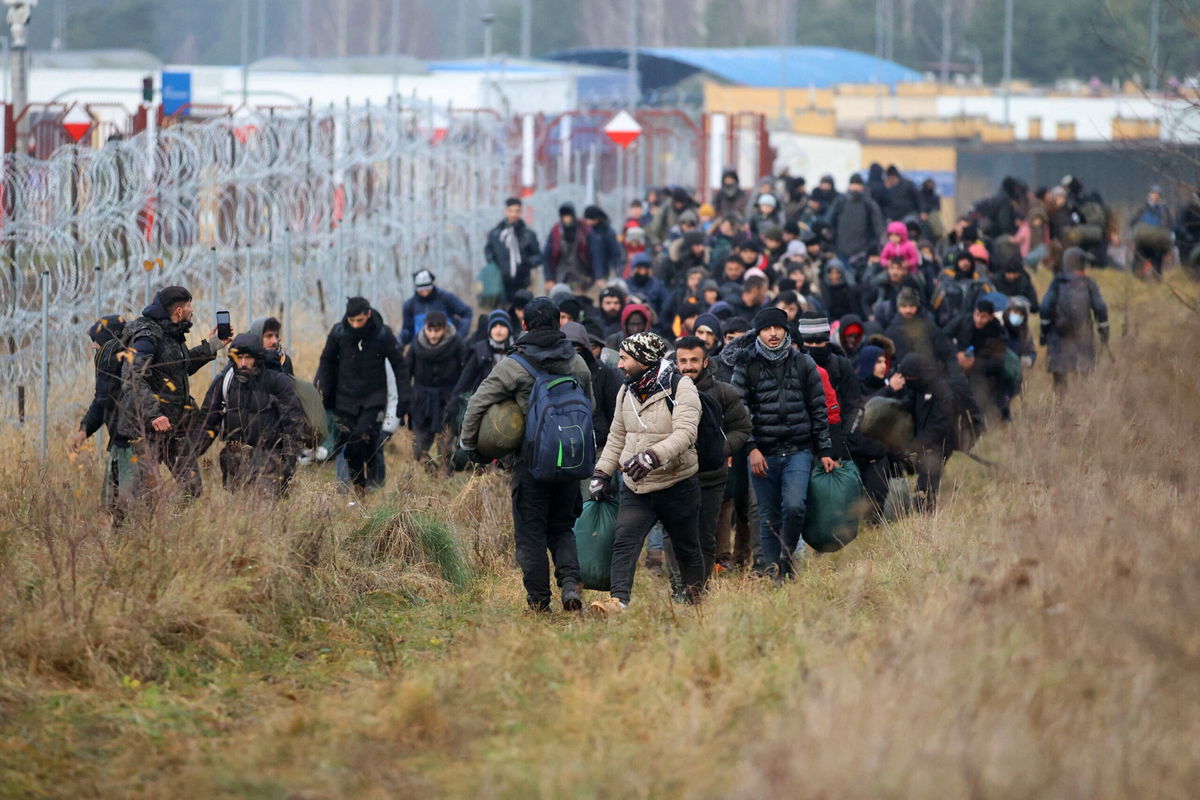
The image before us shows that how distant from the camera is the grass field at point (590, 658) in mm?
5684

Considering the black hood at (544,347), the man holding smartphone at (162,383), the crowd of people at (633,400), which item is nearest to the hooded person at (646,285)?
the crowd of people at (633,400)

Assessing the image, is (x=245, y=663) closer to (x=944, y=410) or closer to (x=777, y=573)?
(x=777, y=573)

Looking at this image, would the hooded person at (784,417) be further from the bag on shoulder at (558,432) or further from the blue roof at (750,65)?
the blue roof at (750,65)

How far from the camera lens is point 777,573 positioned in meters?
9.96

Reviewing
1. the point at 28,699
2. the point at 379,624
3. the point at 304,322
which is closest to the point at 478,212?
the point at 304,322

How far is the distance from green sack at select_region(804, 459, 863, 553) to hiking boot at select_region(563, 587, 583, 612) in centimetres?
166

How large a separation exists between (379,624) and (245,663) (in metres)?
1.06

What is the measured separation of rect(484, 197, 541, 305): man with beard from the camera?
1912cm

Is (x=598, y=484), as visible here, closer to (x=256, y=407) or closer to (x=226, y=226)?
(x=256, y=407)

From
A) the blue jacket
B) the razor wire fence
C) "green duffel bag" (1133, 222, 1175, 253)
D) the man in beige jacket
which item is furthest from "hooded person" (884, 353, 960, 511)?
"green duffel bag" (1133, 222, 1175, 253)

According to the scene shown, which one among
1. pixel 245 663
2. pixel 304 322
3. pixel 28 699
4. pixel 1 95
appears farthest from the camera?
pixel 1 95

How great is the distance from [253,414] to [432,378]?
2.56 m

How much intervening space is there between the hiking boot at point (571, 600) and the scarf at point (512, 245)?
10309mm

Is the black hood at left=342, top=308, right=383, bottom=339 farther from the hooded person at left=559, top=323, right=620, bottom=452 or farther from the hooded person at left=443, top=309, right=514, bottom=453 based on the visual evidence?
the hooded person at left=559, top=323, right=620, bottom=452
